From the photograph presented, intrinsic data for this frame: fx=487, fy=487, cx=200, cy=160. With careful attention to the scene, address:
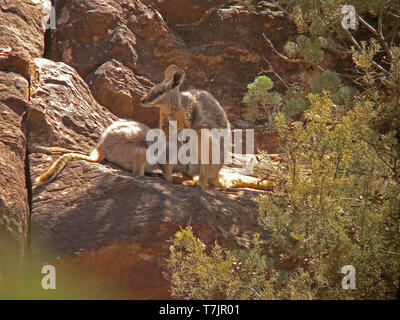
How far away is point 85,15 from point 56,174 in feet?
15.7

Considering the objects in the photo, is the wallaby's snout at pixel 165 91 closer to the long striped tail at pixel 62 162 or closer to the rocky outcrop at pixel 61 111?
the rocky outcrop at pixel 61 111

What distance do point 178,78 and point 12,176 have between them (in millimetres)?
3138

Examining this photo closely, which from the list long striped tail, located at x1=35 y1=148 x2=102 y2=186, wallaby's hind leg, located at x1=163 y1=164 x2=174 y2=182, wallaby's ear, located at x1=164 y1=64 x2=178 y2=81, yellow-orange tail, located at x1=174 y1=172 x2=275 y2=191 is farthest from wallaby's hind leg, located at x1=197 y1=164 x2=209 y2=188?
long striped tail, located at x1=35 y1=148 x2=102 y2=186

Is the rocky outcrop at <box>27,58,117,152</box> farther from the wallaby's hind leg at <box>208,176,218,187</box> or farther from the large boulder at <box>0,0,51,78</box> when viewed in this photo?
the wallaby's hind leg at <box>208,176,218,187</box>

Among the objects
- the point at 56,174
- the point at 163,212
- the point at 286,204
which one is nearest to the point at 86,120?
the point at 56,174

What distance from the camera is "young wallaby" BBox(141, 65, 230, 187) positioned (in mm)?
7195

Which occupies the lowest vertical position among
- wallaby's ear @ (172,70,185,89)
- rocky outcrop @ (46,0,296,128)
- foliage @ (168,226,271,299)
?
foliage @ (168,226,271,299)

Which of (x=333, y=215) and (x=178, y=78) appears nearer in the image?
(x=333, y=215)

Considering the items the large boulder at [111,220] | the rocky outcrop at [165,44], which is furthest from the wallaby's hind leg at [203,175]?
the rocky outcrop at [165,44]

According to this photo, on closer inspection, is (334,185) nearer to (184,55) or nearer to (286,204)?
(286,204)

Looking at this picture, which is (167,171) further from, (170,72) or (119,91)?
(119,91)

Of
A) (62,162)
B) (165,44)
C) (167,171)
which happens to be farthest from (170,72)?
(165,44)

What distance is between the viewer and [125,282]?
5004mm

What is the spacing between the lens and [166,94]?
286 inches
